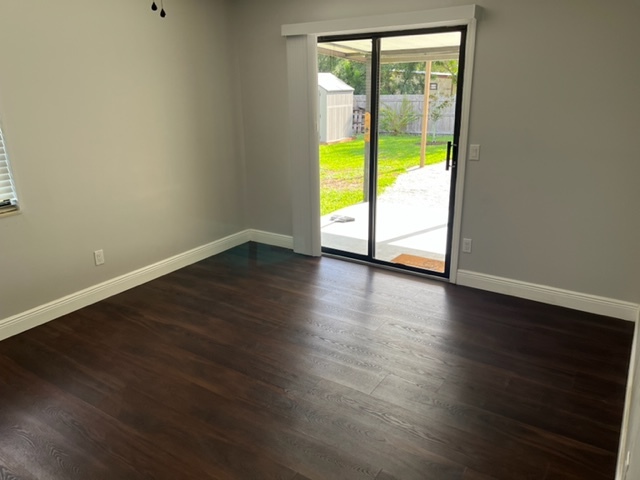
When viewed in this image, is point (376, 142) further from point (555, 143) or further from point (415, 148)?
point (555, 143)

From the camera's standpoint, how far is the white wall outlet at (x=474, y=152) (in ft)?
11.4

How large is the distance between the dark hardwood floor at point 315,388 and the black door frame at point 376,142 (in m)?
0.46

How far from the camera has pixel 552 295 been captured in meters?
3.44

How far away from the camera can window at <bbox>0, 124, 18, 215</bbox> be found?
2.95 meters

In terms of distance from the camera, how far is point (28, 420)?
7.47 feet

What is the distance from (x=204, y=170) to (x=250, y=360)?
2269 mm

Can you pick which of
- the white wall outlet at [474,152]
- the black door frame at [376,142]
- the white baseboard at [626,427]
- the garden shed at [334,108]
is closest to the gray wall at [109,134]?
the garden shed at [334,108]

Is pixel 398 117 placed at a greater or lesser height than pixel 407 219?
greater

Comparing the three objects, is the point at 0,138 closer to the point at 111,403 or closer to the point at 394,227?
the point at 111,403

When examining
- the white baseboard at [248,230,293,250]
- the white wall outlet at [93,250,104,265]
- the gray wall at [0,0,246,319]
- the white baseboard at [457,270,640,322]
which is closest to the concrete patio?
the white baseboard at [248,230,293,250]

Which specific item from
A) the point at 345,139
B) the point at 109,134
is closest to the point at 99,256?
the point at 109,134

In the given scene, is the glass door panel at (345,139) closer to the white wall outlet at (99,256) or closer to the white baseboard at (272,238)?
the white baseboard at (272,238)

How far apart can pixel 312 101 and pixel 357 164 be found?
2.31 ft

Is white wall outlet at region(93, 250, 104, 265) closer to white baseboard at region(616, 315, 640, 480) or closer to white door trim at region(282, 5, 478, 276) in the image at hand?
white door trim at region(282, 5, 478, 276)
